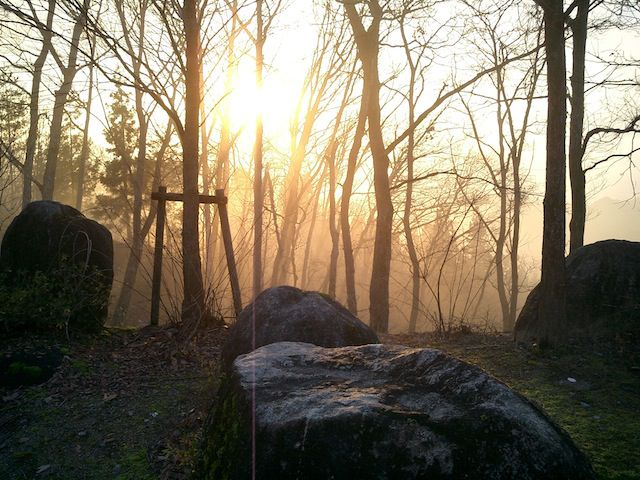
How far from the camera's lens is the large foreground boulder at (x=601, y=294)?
6.49 m

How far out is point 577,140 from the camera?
9109 millimetres

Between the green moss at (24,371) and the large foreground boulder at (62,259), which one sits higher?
the large foreground boulder at (62,259)

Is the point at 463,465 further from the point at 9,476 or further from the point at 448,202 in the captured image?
the point at 448,202

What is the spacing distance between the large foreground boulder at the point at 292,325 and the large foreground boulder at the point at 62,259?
2298 millimetres

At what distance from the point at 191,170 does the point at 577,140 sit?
7.35 metres

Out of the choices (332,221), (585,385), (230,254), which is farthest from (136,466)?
(332,221)

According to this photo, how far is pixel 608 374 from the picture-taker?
5.33 metres

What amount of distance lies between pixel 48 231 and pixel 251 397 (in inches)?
224

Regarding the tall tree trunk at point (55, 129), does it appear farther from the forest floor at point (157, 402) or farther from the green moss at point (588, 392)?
the green moss at point (588, 392)

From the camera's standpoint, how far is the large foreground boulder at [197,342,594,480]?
188 cm

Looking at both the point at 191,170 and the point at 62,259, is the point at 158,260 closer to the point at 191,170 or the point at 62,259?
the point at 62,259

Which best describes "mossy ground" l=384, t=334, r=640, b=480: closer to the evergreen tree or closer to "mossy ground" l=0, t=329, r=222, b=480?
"mossy ground" l=0, t=329, r=222, b=480

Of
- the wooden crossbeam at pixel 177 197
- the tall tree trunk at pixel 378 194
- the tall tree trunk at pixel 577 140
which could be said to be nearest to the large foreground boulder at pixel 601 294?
the tall tree trunk at pixel 577 140

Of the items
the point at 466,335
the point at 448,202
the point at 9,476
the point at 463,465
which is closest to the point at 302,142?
the point at 448,202
